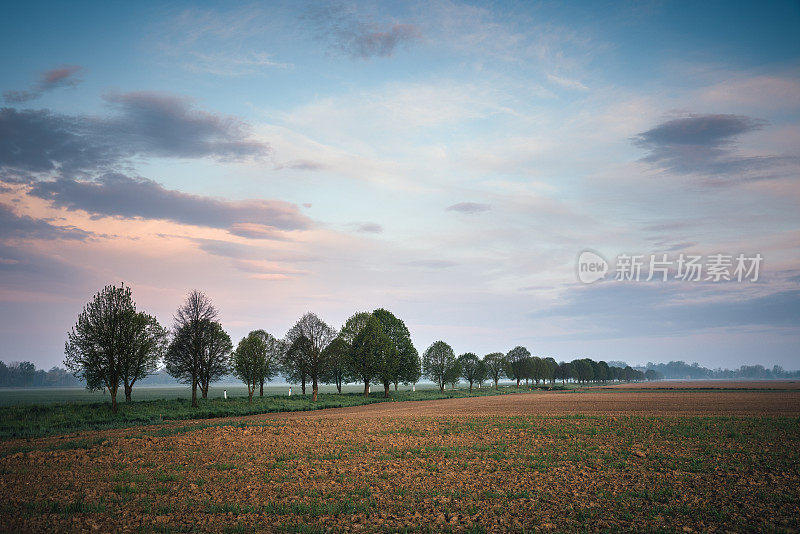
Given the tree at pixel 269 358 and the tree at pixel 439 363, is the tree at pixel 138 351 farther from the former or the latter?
the tree at pixel 439 363

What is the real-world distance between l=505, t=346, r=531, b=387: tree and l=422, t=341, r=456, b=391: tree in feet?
150

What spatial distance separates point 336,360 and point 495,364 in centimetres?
8865

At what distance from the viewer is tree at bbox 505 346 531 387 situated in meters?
152

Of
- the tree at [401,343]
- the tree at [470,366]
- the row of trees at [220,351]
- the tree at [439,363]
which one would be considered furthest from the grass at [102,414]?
the tree at [470,366]

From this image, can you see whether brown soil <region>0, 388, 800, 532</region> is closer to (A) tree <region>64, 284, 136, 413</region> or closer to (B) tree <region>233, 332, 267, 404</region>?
(A) tree <region>64, 284, 136, 413</region>

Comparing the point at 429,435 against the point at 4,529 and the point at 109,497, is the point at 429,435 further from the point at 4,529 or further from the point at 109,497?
the point at 4,529

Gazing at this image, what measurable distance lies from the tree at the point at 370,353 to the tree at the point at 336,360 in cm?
196

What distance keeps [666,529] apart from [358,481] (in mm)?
10999

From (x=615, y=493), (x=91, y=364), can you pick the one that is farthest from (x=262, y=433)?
(x=91, y=364)

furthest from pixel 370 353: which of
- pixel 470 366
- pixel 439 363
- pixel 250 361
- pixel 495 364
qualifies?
pixel 495 364

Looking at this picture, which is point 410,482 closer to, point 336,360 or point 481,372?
point 336,360

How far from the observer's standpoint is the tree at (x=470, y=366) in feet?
433

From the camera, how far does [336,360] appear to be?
71938mm

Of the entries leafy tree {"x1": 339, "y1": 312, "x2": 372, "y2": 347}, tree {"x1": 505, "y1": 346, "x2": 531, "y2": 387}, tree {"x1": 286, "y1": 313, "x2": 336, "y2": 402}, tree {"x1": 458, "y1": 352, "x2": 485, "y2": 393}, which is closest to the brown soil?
tree {"x1": 286, "y1": 313, "x2": 336, "y2": 402}
